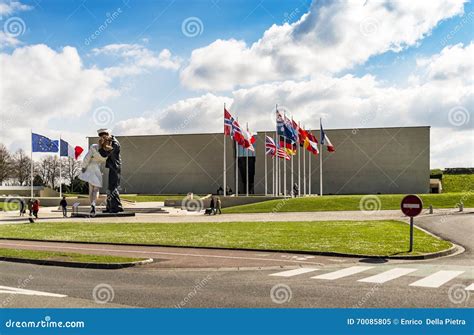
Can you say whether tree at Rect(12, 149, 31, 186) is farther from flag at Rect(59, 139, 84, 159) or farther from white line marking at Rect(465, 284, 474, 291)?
white line marking at Rect(465, 284, 474, 291)

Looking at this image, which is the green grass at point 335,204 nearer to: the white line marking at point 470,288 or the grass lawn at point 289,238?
the grass lawn at point 289,238

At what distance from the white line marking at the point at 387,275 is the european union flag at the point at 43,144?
45216mm

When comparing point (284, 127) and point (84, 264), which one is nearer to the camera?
point (84, 264)

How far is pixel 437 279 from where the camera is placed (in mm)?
12195

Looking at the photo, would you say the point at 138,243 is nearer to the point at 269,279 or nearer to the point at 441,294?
the point at 269,279

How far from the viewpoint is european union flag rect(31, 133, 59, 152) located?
51.9 meters

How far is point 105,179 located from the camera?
3174 inches

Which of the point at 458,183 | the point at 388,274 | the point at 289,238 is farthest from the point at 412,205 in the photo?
the point at 458,183

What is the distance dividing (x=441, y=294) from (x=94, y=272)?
8.64 m

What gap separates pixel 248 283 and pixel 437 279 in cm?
441

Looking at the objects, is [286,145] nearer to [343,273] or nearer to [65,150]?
[65,150]

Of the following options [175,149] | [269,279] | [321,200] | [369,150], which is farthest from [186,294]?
[175,149]

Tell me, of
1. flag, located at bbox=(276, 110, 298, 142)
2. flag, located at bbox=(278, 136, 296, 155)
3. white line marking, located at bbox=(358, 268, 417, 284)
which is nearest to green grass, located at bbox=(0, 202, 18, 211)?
flag, located at bbox=(278, 136, 296, 155)

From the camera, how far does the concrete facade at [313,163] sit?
69375 millimetres
